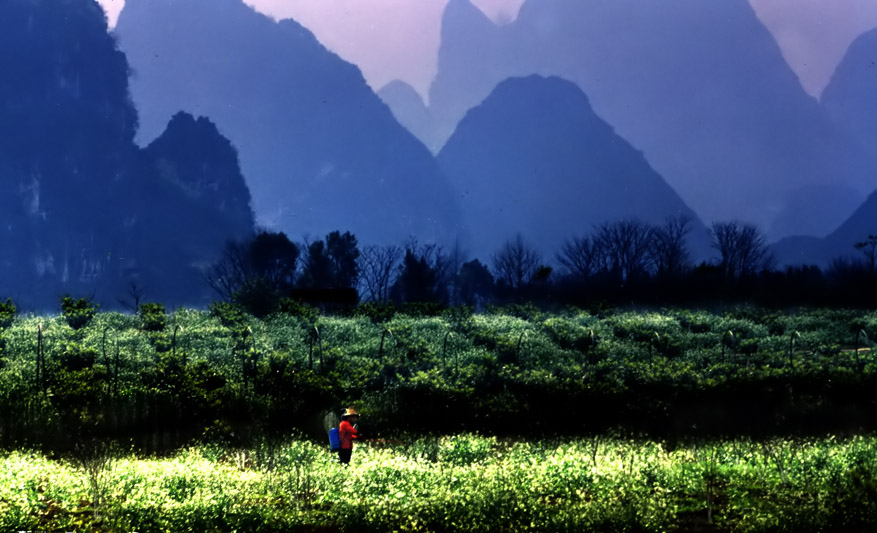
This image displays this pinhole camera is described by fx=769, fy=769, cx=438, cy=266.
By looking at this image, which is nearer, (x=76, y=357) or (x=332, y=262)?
(x=76, y=357)

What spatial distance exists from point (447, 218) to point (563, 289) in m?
19.2

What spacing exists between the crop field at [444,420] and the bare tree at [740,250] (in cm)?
495

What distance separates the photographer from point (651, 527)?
8125 mm

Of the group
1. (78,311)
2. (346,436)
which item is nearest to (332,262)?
(78,311)

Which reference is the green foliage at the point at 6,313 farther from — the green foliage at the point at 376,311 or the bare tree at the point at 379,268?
the bare tree at the point at 379,268

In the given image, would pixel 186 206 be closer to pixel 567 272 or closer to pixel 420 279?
pixel 420 279

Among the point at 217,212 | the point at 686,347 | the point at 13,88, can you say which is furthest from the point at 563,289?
the point at 13,88

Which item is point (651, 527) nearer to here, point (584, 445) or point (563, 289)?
point (584, 445)

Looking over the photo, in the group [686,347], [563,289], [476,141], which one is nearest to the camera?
[686,347]

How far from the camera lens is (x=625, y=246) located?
102 ft

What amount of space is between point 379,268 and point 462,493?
2249 centimetres

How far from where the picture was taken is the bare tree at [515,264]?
29500 millimetres

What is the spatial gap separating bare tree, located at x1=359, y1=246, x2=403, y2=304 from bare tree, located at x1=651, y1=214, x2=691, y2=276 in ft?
34.3

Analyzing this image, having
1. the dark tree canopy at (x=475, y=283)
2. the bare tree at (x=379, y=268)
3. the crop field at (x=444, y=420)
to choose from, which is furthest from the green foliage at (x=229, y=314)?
the dark tree canopy at (x=475, y=283)
